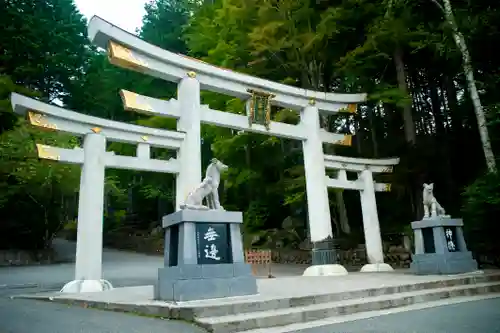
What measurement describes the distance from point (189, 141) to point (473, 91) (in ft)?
25.6

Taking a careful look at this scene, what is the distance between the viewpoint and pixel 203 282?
5590 mm

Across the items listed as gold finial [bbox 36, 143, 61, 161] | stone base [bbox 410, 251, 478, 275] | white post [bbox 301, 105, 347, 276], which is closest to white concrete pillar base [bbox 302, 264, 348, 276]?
white post [bbox 301, 105, 347, 276]

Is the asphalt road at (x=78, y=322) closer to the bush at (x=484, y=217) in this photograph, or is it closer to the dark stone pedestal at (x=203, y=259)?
the dark stone pedestal at (x=203, y=259)

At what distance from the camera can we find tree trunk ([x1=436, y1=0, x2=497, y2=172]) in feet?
34.7

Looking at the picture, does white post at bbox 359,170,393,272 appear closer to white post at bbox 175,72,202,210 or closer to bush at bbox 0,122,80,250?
white post at bbox 175,72,202,210

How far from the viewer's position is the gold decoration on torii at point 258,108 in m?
10.6

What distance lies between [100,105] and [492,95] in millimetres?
20644

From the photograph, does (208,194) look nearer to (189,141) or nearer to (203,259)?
(203,259)

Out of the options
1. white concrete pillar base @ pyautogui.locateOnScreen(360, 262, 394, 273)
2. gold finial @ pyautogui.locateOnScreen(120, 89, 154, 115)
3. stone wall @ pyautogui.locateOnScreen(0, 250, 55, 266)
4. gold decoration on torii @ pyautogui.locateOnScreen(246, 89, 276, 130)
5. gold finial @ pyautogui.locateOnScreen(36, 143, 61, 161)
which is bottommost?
white concrete pillar base @ pyautogui.locateOnScreen(360, 262, 394, 273)

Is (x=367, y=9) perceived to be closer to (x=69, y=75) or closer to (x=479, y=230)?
(x=479, y=230)

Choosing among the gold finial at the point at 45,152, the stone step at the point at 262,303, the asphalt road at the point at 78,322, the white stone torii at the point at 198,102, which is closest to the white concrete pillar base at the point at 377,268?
the white stone torii at the point at 198,102

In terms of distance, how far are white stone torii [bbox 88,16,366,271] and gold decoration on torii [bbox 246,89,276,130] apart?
12 cm

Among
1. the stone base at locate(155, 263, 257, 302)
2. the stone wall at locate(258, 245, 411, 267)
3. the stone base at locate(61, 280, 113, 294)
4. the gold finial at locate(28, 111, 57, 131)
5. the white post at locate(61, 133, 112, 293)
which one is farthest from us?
the stone wall at locate(258, 245, 411, 267)

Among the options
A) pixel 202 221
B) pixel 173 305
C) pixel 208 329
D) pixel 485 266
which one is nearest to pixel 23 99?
pixel 202 221
